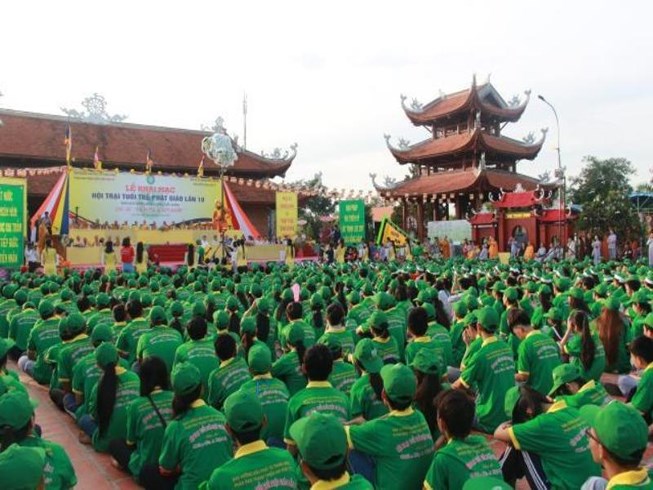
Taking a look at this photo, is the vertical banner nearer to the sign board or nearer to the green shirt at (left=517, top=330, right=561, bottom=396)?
the sign board

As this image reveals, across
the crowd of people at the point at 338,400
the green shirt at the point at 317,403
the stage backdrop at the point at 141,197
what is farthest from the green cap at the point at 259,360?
the stage backdrop at the point at 141,197

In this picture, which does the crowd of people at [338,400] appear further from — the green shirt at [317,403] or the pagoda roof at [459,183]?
the pagoda roof at [459,183]

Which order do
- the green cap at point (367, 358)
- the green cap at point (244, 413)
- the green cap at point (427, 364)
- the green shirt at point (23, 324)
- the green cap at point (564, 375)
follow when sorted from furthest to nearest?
the green shirt at point (23, 324) → the green cap at point (367, 358) → the green cap at point (427, 364) → the green cap at point (564, 375) → the green cap at point (244, 413)

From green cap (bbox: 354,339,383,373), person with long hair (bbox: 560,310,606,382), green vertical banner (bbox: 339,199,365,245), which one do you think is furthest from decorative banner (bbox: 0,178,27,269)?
person with long hair (bbox: 560,310,606,382)

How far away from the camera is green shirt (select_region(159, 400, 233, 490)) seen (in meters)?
3.31

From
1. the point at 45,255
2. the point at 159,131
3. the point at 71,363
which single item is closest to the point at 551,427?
the point at 71,363

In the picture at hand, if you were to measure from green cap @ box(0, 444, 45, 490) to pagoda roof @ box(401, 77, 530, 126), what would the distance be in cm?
3224

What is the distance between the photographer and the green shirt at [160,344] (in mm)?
5484

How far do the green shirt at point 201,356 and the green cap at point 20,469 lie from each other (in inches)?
116

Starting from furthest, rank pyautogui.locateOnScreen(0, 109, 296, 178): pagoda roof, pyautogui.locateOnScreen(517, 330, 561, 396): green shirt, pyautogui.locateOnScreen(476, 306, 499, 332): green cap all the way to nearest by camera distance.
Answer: pyautogui.locateOnScreen(0, 109, 296, 178): pagoda roof < pyautogui.locateOnScreen(517, 330, 561, 396): green shirt < pyautogui.locateOnScreen(476, 306, 499, 332): green cap

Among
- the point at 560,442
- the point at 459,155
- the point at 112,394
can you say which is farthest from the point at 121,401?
the point at 459,155

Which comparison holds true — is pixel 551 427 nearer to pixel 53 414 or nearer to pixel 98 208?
pixel 53 414

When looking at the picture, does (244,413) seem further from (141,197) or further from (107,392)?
(141,197)

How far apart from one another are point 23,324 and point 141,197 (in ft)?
53.0
